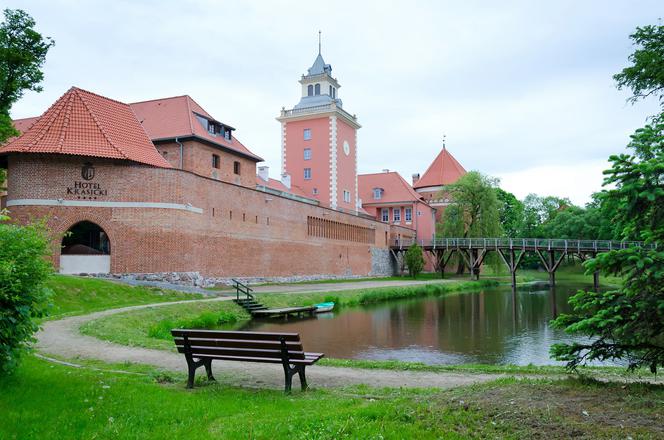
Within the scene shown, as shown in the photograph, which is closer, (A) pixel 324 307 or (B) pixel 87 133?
(A) pixel 324 307

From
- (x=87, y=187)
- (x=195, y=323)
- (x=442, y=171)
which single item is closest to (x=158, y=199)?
(x=87, y=187)

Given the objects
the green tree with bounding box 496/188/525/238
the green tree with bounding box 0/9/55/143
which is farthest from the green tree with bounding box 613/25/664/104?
the green tree with bounding box 496/188/525/238

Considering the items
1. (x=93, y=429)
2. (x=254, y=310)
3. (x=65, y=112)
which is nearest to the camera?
(x=93, y=429)

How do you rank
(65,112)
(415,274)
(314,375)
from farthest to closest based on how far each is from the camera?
(415,274)
(65,112)
(314,375)

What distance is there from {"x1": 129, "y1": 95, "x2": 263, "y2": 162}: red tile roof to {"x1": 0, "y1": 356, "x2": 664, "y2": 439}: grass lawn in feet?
82.5

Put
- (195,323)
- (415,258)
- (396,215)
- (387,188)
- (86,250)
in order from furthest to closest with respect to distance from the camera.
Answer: (387,188) < (396,215) < (415,258) < (86,250) < (195,323)

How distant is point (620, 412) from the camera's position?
4434mm

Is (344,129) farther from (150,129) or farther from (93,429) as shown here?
(93,429)

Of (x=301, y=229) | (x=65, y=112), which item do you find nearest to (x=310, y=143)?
(x=301, y=229)

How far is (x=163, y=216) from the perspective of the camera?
23453 mm

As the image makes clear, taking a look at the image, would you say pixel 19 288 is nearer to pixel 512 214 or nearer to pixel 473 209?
pixel 473 209

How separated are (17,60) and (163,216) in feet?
28.7

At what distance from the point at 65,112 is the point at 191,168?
23.6 feet

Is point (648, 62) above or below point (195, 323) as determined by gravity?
above
